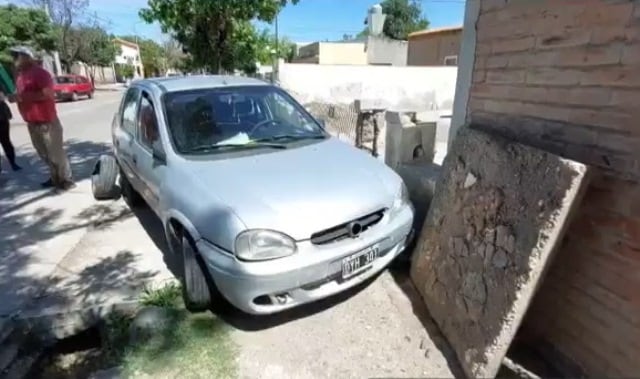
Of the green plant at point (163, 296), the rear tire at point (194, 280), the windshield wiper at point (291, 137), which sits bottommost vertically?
the green plant at point (163, 296)

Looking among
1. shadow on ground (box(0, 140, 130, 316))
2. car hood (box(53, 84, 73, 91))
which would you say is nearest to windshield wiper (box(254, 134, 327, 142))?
shadow on ground (box(0, 140, 130, 316))

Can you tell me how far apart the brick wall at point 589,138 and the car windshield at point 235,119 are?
185 centimetres

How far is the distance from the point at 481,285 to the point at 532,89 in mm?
1227

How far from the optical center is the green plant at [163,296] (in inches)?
122

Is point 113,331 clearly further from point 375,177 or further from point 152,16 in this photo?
point 152,16

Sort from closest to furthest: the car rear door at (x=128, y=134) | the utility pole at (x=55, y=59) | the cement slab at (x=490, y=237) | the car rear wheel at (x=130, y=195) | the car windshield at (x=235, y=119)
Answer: the cement slab at (x=490, y=237) < the car windshield at (x=235, y=119) < the car rear door at (x=128, y=134) < the car rear wheel at (x=130, y=195) < the utility pole at (x=55, y=59)

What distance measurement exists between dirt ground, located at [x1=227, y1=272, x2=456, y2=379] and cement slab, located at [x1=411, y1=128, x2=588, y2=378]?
156 millimetres

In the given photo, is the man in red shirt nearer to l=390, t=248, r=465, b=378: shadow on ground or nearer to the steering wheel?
the steering wheel

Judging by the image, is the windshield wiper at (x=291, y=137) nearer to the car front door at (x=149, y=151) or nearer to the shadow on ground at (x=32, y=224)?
the car front door at (x=149, y=151)

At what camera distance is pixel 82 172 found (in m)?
6.87

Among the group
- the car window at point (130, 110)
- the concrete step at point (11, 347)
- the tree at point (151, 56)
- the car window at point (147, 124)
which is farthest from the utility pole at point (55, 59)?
the concrete step at point (11, 347)

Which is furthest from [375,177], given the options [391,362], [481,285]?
[391,362]

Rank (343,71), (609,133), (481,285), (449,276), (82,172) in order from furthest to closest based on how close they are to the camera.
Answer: (343,71)
(82,172)
(449,276)
(481,285)
(609,133)

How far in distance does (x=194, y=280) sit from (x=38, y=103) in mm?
3973
